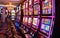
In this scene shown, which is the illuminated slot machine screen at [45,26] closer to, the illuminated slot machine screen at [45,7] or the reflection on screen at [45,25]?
the reflection on screen at [45,25]

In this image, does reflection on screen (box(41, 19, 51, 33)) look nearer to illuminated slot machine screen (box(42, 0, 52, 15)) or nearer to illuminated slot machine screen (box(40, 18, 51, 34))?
illuminated slot machine screen (box(40, 18, 51, 34))

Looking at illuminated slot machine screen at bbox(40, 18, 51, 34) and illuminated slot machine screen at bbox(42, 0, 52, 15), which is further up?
illuminated slot machine screen at bbox(42, 0, 52, 15)

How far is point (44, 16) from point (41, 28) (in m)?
0.26

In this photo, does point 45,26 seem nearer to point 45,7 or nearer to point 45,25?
point 45,25

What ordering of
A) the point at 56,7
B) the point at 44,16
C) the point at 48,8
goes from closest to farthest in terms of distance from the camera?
the point at 56,7 < the point at 48,8 < the point at 44,16

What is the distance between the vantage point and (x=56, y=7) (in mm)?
1850

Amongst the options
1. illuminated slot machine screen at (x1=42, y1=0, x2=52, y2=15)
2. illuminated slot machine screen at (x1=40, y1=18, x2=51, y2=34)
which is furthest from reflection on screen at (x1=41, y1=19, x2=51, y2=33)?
illuminated slot machine screen at (x1=42, y1=0, x2=52, y2=15)

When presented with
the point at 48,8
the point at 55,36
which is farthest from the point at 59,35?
the point at 48,8

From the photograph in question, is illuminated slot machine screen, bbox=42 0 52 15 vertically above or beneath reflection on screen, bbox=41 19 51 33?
above

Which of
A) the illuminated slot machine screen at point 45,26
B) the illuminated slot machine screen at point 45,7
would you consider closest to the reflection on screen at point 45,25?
the illuminated slot machine screen at point 45,26

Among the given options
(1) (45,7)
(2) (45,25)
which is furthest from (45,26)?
(1) (45,7)

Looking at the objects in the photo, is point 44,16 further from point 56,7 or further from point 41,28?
point 56,7

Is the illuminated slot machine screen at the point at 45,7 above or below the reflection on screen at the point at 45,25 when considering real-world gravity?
above

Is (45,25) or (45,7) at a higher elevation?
(45,7)
